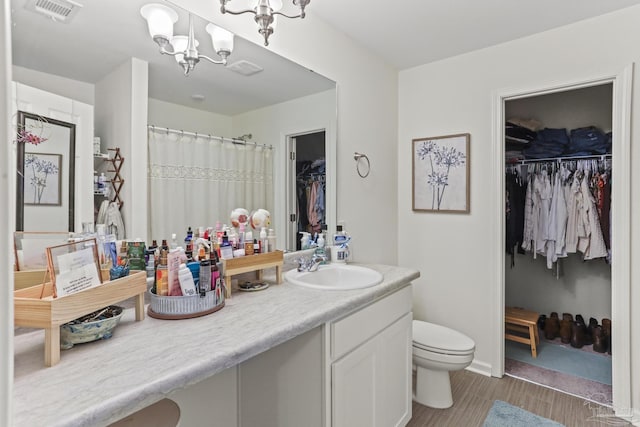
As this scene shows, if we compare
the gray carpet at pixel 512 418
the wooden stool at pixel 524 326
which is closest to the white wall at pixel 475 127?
the gray carpet at pixel 512 418

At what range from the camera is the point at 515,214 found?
2.99m

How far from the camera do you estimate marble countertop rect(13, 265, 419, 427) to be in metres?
0.66

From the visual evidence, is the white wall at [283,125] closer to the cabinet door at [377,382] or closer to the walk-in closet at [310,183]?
the walk-in closet at [310,183]

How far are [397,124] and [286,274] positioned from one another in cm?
175

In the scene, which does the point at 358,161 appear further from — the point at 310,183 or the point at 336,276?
the point at 336,276

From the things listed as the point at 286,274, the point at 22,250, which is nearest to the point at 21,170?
the point at 22,250

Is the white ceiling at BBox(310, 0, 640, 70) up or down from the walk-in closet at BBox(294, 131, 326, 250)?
up

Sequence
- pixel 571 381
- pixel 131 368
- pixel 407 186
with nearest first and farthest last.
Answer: pixel 131 368 → pixel 571 381 → pixel 407 186

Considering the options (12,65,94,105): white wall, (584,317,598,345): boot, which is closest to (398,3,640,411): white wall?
(584,317,598,345): boot

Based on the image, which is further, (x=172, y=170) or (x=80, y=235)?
(x=172, y=170)

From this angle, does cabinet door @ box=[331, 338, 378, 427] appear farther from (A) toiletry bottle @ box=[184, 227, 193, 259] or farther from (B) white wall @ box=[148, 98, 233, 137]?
(B) white wall @ box=[148, 98, 233, 137]

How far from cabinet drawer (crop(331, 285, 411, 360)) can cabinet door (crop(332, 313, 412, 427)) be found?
0.04 m

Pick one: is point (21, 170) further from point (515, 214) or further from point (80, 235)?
point (515, 214)

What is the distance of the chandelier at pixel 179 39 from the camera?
132 cm
